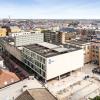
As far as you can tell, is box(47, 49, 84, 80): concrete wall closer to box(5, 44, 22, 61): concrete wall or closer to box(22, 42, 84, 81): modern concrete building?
box(22, 42, 84, 81): modern concrete building

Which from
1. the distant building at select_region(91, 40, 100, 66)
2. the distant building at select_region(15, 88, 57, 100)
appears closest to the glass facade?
the distant building at select_region(15, 88, 57, 100)

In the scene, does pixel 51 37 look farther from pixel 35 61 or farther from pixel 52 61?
pixel 52 61

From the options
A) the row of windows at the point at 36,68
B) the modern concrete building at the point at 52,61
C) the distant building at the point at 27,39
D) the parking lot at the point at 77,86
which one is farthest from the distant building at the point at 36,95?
the distant building at the point at 27,39

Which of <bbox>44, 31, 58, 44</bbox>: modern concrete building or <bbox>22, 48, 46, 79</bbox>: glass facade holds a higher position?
<bbox>44, 31, 58, 44</bbox>: modern concrete building

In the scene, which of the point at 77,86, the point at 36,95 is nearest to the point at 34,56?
the point at 77,86

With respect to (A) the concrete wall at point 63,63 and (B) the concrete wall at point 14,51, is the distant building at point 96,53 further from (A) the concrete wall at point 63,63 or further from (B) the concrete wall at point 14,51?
(B) the concrete wall at point 14,51

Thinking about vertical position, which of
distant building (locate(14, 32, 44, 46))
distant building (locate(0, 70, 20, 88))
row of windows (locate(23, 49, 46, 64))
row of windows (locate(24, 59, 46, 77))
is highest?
distant building (locate(14, 32, 44, 46))

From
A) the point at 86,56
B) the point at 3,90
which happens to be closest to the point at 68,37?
the point at 86,56

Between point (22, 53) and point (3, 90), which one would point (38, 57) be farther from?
point (3, 90)
